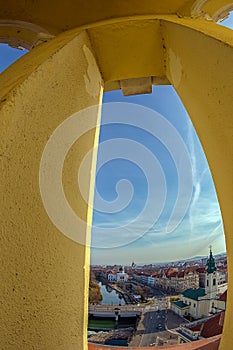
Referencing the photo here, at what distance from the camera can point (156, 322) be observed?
8969mm

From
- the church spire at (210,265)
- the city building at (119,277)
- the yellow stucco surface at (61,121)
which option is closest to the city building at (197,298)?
the church spire at (210,265)

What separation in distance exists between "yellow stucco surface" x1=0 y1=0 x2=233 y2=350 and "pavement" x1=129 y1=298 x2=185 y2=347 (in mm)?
8182

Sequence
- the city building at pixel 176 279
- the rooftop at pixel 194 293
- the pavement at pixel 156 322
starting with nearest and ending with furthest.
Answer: the pavement at pixel 156 322 → the city building at pixel 176 279 → the rooftop at pixel 194 293

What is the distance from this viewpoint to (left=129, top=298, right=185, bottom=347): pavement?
316 inches

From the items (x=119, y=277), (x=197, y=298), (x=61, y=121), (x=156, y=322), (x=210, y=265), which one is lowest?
(x=156, y=322)

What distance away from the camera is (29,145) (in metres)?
0.61

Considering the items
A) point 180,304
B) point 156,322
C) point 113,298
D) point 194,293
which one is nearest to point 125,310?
point 113,298

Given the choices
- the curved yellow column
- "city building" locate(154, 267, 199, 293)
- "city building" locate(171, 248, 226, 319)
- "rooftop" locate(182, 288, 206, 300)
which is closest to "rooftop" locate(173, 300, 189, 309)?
"city building" locate(171, 248, 226, 319)

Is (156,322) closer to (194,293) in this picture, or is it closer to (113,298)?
(113,298)

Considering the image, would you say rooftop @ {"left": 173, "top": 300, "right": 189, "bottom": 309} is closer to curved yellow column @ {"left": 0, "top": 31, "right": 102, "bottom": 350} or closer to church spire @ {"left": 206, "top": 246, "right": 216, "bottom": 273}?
church spire @ {"left": 206, "top": 246, "right": 216, "bottom": 273}

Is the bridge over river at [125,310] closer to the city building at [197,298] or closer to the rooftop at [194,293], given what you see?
the city building at [197,298]

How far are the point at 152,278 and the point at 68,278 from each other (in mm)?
9003

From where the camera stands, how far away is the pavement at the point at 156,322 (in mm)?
8039

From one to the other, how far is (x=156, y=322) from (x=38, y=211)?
979 centimetres
